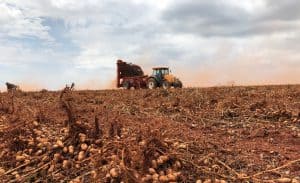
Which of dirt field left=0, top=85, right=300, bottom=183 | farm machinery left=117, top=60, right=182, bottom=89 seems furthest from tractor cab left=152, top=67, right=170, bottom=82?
dirt field left=0, top=85, right=300, bottom=183

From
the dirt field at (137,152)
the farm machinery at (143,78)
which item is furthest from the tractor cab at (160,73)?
the dirt field at (137,152)

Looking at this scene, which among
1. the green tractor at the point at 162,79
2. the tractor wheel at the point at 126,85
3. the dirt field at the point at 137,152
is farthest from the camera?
the tractor wheel at the point at 126,85

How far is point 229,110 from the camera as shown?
10.7 meters

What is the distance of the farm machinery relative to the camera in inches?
1192

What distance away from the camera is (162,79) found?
30984 millimetres

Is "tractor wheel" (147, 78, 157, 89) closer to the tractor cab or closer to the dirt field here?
the tractor cab

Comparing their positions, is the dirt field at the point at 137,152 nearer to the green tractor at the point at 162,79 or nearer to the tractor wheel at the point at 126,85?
the green tractor at the point at 162,79

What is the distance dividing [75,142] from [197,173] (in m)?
1.59

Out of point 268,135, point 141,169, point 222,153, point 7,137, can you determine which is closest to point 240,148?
point 222,153

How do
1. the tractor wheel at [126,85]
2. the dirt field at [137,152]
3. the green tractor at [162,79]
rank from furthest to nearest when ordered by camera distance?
the tractor wheel at [126,85] → the green tractor at [162,79] → the dirt field at [137,152]

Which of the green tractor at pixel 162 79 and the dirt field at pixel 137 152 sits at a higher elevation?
the green tractor at pixel 162 79

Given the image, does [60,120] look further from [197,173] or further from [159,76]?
[159,76]

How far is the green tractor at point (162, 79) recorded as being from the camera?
30.1 m

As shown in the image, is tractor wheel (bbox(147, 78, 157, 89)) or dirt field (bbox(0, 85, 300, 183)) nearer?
dirt field (bbox(0, 85, 300, 183))
